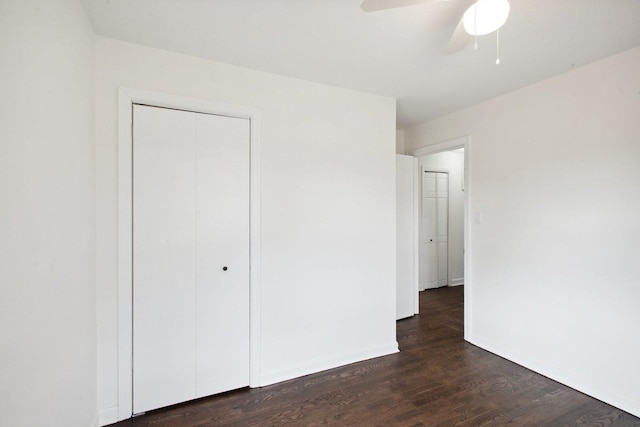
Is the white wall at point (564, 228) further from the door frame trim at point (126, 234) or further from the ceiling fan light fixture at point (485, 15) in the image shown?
the door frame trim at point (126, 234)

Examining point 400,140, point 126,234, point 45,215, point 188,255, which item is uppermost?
point 400,140

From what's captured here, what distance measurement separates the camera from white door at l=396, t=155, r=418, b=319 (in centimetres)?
383

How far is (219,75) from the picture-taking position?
2.23m

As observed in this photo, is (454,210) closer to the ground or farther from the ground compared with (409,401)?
farther from the ground

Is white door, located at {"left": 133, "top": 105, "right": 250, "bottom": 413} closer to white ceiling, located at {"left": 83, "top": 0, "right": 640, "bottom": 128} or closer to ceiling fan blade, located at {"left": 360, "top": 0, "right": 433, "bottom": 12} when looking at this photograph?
white ceiling, located at {"left": 83, "top": 0, "right": 640, "bottom": 128}

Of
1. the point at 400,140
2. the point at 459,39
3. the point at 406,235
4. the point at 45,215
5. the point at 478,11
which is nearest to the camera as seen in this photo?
the point at 45,215

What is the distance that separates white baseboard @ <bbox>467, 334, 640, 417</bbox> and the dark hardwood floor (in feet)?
0.16

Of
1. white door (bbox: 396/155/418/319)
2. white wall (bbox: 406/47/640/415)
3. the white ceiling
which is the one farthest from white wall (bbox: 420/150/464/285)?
the white ceiling

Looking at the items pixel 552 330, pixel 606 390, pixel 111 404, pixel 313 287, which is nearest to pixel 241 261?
pixel 313 287

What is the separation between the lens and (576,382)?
234cm

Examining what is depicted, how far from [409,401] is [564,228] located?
6.16 feet

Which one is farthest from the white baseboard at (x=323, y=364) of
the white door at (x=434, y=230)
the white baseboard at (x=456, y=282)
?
the white baseboard at (x=456, y=282)

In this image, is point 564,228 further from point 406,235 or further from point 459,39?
point 459,39

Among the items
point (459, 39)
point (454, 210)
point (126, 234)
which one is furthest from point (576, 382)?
point (126, 234)
